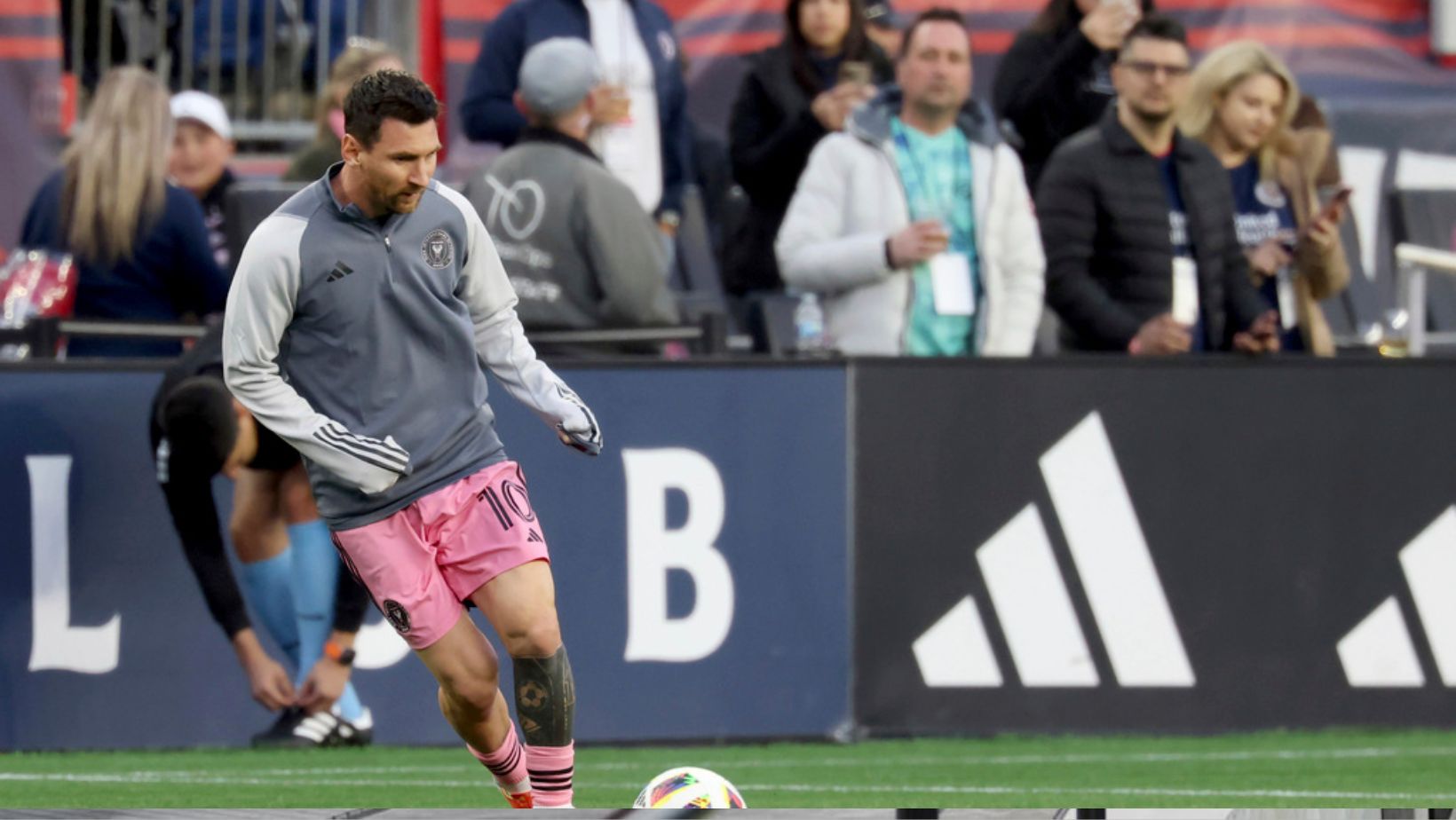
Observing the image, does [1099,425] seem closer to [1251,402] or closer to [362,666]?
[1251,402]

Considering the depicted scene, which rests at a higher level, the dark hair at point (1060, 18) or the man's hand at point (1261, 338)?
the dark hair at point (1060, 18)

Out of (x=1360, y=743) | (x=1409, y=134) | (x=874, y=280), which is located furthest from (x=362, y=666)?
(x=1409, y=134)

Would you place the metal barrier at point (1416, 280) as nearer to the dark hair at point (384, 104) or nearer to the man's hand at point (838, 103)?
the man's hand at point (838, 103)

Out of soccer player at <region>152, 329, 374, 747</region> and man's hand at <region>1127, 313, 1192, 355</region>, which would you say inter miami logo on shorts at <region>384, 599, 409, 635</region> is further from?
man's hand at <region>1127, 313, 1192, 355</region>

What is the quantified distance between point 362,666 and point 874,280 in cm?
241

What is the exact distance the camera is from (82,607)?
9.23m

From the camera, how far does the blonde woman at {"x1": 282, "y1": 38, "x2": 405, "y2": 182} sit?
10.3m

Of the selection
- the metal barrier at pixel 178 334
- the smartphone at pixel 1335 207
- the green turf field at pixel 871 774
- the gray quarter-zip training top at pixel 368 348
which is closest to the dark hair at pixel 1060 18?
the smartphone at pixel 1335 207

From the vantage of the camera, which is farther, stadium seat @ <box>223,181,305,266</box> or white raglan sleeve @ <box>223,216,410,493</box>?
stadium seat @ <box>223,181,305,266</box>

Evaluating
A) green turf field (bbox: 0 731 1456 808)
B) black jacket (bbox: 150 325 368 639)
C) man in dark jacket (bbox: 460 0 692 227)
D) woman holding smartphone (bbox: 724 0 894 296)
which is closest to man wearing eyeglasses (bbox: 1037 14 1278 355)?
woman holding smartphone (bbox: 724 0 894 296)

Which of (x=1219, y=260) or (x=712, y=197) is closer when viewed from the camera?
(x=1219, y=260)

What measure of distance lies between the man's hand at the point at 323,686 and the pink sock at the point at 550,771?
2593mm

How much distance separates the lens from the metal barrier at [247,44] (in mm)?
13070

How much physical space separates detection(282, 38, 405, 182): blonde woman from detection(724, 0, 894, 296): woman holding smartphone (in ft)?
4.95
